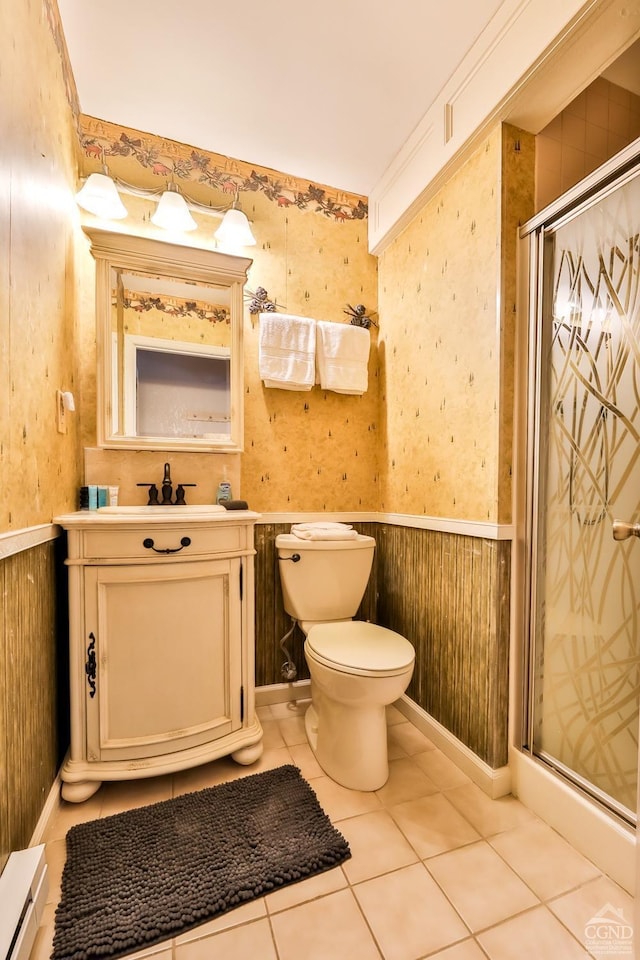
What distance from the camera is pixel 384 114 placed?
1.64m

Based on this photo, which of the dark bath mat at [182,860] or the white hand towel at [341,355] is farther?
the white hand towel at [341,355]

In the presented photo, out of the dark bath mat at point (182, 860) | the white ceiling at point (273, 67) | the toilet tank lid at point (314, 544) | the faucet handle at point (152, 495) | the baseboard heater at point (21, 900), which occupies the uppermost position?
the white ceiling at point (273, 67)

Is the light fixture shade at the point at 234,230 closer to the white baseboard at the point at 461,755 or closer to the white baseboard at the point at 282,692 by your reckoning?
the white baseboard at the point at 282,692

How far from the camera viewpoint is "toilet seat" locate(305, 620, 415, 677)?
133 centimetres

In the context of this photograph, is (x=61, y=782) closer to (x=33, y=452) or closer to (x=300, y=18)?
(x=33, y=452)

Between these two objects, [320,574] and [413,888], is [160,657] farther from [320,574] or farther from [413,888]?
[413,888]

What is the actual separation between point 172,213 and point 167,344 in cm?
54

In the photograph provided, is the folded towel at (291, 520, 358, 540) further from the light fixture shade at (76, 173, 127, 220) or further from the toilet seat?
the light fixture shade at (76, 173, 127, 220)

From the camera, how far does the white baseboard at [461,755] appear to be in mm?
1364

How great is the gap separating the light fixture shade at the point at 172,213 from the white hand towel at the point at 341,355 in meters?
0.70

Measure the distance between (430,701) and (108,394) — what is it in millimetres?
1780

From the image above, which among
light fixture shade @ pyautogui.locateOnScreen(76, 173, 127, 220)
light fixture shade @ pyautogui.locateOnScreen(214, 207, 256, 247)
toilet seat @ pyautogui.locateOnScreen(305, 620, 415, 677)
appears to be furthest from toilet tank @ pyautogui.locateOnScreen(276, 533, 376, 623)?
light fixture shade @ pyautogui.locateOnScreen(76, 173, 127, 220)

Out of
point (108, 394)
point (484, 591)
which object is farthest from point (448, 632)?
point (108, 394)

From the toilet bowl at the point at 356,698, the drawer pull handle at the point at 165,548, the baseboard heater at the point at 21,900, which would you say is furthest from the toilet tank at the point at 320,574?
the baseboard heater at the point at 21,900
